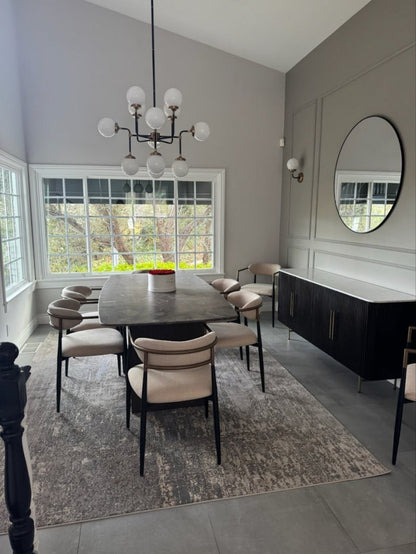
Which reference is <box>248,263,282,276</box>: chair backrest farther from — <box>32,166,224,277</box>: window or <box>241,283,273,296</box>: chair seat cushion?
<box>32,166,224,277</box>: window

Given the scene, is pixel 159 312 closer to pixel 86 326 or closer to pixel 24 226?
pixel 86 326

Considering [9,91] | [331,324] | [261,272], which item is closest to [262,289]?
[261,272]

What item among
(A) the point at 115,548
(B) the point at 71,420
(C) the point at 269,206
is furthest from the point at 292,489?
(C) the point at 269,206

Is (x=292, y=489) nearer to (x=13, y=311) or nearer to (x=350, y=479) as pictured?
(x=350, y=479)

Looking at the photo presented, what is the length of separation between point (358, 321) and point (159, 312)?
5.21 ft

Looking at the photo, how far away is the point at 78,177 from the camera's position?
15.9ft

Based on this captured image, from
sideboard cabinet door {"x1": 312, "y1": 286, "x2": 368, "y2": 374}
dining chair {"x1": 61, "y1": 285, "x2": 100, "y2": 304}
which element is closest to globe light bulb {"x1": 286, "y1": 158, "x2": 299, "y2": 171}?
sideboard cabinet door {"x1": 312, "y1": 286, "x2": 368, "y2": 374}

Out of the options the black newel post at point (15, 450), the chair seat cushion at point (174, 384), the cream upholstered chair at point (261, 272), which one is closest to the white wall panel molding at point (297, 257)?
the cream upholstered chair at point (261, 272)

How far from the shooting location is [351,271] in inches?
148

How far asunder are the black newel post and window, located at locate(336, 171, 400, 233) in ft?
10.1

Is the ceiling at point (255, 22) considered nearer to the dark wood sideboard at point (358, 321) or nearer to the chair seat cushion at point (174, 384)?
the dark wood sideboard at point (358, 321)

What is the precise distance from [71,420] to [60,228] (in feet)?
9.98

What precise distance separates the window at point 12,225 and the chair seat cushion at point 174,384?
7.23ft

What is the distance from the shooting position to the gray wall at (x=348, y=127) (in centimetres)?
297
